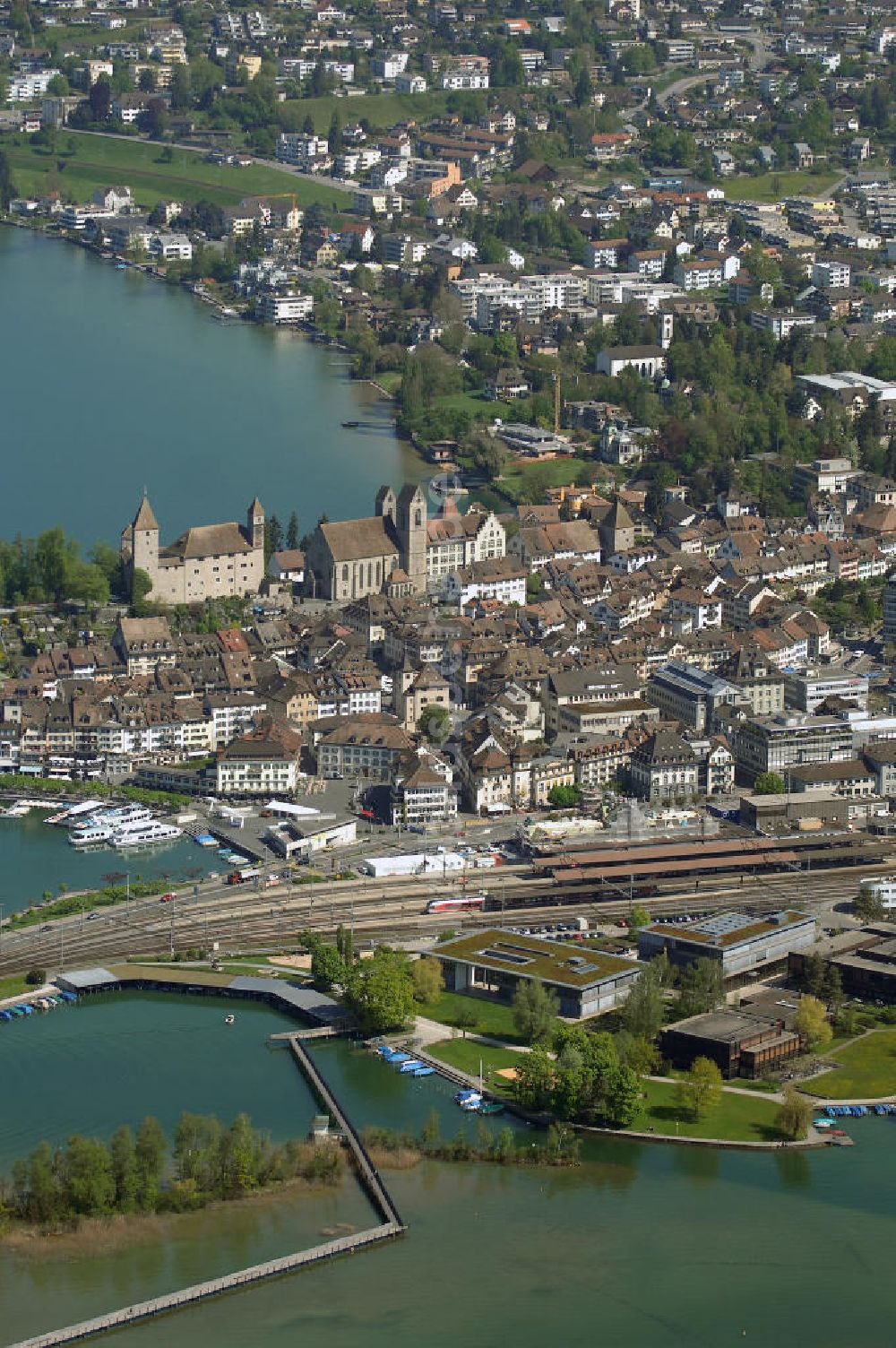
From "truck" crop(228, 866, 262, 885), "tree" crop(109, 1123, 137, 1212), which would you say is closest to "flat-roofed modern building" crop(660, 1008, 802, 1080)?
"tree" crop(109, 1123, 137, 1212)

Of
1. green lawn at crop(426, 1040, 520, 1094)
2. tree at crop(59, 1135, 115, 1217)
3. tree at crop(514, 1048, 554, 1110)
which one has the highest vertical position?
tree at crop(59, 1135, 115, 1217)

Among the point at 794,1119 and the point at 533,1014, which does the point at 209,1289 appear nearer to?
the point at 533,1014

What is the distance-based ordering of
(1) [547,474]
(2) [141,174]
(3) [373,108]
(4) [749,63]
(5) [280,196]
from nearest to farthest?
1. (1) [547,474]
2. (5) [280,196]
3. (2) [141,174]
4. (3) [373,108]
5. (4) [749,63]

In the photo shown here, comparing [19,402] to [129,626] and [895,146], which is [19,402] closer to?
[129,626]

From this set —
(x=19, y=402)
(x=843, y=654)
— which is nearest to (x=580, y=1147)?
(x=843, y=654)

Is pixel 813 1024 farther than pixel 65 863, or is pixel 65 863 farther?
pixel 65 863

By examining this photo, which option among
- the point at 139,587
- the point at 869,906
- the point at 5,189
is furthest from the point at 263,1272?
the point at 5,189

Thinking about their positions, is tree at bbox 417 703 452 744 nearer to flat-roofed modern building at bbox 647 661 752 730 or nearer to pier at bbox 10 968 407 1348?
flat-roofed modern building at bbox 647 661 752 730
